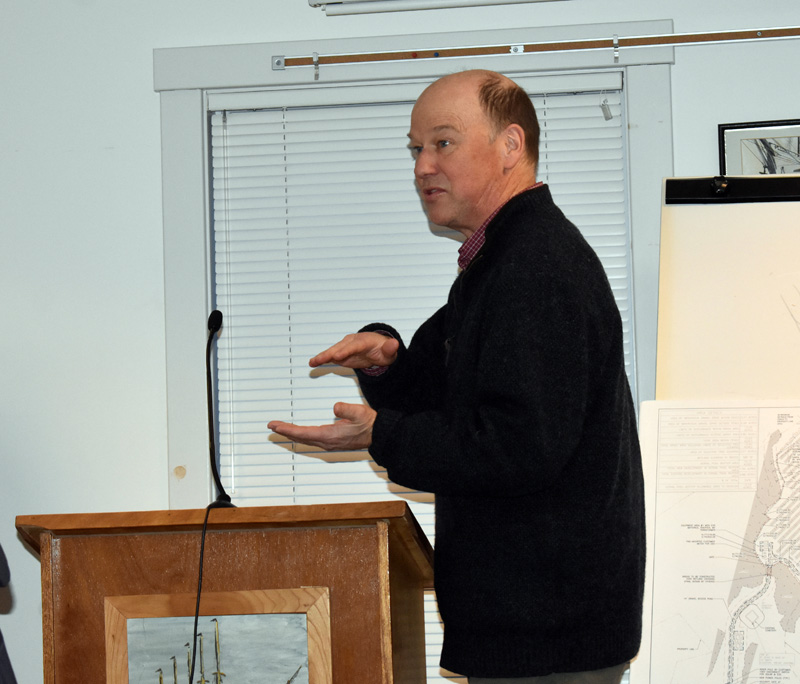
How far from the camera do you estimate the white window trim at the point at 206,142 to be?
2.70 m

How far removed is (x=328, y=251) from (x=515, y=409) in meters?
1.57

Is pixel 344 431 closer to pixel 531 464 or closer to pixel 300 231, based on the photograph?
pixel 531 464

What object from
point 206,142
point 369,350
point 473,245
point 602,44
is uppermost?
point 602,44

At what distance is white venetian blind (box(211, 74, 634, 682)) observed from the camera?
2.77m

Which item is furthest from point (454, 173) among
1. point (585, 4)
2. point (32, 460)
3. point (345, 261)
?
point (32, 460)

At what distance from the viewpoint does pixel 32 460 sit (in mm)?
2795

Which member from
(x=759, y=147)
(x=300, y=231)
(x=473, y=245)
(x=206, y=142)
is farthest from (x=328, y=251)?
(x=759, y=147)

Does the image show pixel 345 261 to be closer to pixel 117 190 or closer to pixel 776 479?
pixel 117 190

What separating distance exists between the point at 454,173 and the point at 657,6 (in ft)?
4.77

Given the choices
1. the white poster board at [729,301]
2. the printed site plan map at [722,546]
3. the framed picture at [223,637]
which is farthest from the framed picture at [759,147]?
the framed picture at [223,637]

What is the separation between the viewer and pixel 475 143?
1695mm

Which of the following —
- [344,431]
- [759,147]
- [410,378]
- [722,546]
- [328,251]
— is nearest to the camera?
[344,431]

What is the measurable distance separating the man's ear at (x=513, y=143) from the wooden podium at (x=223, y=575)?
724 mm

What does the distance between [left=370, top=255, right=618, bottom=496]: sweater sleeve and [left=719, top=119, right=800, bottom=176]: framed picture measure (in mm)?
1509
